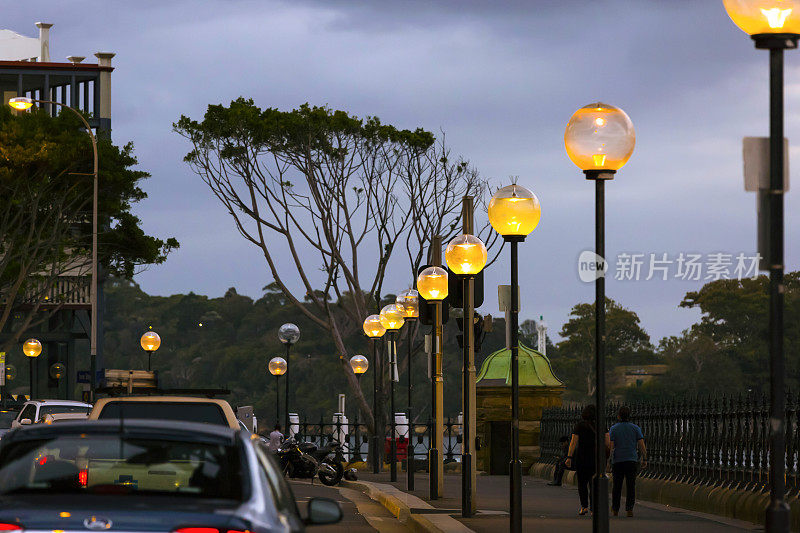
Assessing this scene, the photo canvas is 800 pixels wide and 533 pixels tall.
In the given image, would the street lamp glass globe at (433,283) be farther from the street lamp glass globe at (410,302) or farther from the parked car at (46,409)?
the parked car at (46,409)

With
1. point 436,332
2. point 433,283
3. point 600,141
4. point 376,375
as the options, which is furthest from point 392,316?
point 600,141

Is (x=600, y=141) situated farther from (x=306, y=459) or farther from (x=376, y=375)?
(x=376, y=375)

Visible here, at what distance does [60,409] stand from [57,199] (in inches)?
775

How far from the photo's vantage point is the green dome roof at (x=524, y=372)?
3762 cm

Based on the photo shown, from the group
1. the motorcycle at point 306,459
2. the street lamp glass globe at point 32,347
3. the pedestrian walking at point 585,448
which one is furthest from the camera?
the street lamp glass globe at point 32,347

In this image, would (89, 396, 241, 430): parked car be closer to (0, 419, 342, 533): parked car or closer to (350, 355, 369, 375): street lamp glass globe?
(0, 419, 342, 533): parked car

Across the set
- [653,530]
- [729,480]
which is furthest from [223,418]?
[729,480]

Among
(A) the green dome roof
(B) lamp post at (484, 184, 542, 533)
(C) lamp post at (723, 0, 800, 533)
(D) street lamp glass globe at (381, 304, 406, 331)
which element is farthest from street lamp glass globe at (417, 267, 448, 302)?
(C) lamp post at (723, 0, 800, 533)

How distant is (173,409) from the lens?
54.4ft

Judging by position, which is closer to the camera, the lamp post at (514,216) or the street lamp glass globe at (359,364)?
the lamp post at (514,216)

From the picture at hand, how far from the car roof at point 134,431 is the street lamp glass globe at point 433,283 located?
60.7 feet

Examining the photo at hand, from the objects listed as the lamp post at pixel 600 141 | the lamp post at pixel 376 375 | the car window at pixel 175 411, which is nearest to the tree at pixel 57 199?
the lamp post at pixel 376 375

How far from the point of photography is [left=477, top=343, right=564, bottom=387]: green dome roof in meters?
37.6

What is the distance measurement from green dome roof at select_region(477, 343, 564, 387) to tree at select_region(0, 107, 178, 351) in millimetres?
17129
